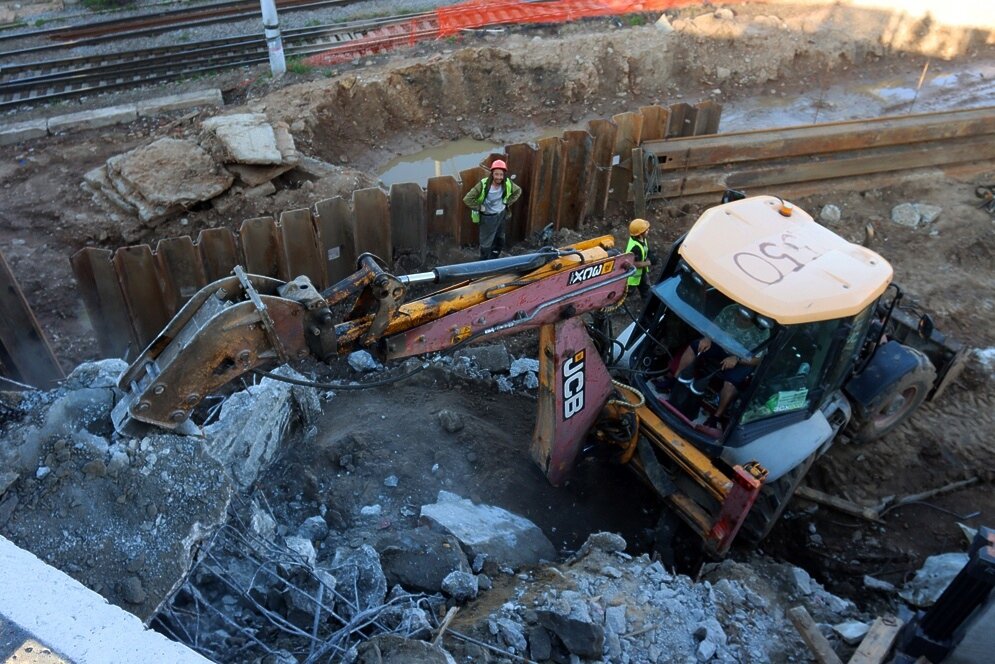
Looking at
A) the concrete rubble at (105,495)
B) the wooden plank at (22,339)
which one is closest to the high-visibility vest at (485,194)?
the wooden plank at (22,339)

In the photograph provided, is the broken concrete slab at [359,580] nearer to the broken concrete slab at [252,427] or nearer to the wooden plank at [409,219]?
the broken concrete slab at [252,427]

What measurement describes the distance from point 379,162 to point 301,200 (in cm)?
281

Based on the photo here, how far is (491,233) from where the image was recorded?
934 centimetres

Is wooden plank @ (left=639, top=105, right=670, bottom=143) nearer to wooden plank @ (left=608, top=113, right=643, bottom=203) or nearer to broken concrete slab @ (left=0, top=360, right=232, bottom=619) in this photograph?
wooden plank @ (left=608, top=113, right=643, bottom=203)

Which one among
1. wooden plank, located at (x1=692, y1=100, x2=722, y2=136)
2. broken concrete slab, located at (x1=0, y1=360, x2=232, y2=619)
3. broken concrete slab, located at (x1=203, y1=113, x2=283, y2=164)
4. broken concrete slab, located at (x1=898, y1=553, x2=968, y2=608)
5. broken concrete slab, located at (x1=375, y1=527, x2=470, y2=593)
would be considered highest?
broken concrete slab, located at (x1=0, y1=360, x2=232, y2=619)

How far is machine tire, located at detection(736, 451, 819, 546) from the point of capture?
6.21 metres

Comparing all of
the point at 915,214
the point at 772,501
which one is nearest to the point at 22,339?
the point at 772,501

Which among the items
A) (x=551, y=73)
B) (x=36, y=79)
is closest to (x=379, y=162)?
(x=551, y=73)

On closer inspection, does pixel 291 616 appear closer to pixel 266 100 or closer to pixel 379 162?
pixel 379 162

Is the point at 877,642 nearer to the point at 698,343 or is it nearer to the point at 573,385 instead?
the point at 698,343

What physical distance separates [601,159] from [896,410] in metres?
4.73

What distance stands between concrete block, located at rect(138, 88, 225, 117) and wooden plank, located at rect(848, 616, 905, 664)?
11841 mm

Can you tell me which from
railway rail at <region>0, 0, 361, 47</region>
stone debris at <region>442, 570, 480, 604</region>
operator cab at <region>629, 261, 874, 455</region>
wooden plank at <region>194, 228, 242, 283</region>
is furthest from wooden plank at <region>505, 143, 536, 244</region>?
railway rail at <region>0, 0, 361, 47</region>

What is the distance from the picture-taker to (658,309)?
20.6 ft
